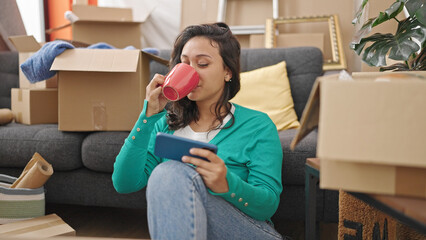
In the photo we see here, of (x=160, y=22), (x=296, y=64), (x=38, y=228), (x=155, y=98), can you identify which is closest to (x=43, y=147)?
(x=38, y=228)

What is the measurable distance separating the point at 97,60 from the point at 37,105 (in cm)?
55

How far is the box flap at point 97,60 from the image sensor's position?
5.11ft

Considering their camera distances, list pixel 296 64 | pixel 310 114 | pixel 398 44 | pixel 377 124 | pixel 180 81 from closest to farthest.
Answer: pixel 377 124, pixel 310 114, pixel 180 81, pixel 398 44, pixel 296 64

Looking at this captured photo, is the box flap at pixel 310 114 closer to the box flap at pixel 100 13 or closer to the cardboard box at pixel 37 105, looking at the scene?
the cardboard box at pixel 37 105

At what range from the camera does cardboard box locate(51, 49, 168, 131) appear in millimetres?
1633

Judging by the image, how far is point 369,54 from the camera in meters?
1.35

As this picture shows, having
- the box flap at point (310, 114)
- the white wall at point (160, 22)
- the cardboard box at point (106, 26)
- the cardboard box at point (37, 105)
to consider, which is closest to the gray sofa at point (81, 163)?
the cardboard box at point (37, 105)

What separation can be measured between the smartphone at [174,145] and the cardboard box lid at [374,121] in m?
0.30

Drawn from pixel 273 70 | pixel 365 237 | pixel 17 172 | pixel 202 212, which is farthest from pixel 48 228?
pixel 273 70

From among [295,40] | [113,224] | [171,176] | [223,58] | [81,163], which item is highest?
[295,40]

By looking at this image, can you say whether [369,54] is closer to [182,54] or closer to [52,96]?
[182,54]

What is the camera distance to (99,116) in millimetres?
1663

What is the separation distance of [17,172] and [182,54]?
3.48ft

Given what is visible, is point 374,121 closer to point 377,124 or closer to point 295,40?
point 377,124
